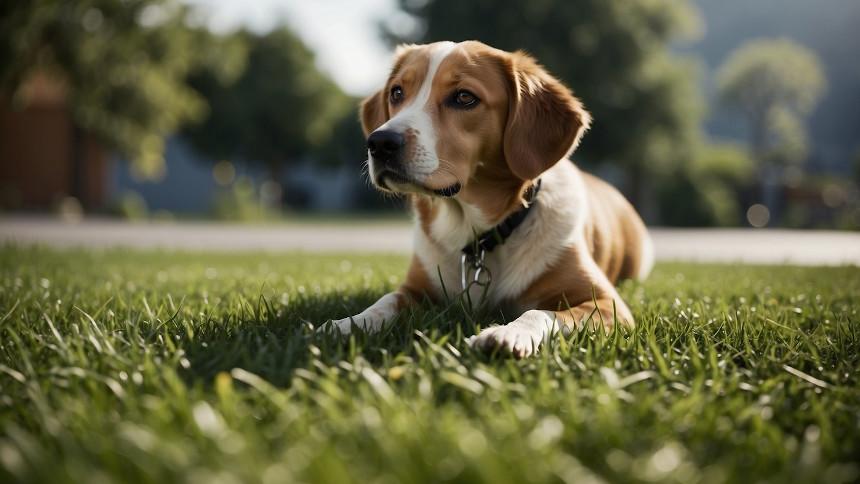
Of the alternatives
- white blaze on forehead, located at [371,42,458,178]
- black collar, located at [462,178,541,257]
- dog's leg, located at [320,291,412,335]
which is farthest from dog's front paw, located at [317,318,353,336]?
black collar, located at [462,178,541,257]

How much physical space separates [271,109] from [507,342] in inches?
1340

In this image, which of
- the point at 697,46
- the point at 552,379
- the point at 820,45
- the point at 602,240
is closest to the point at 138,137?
the point at 602,240

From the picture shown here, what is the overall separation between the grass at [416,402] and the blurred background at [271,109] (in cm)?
1624

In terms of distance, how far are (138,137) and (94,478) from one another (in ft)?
77.1

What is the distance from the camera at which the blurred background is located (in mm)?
20391

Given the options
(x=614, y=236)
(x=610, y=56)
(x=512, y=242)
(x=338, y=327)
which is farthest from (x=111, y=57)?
(x=338, y=327)

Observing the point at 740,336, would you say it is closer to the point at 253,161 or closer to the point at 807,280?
the point at 807,280

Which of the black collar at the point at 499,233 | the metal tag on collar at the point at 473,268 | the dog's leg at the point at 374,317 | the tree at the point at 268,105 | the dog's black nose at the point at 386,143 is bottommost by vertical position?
the dog's leg at the point at 374,317

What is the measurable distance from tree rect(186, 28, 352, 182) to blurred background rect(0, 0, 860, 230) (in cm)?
8

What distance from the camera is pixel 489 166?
10.6 feet

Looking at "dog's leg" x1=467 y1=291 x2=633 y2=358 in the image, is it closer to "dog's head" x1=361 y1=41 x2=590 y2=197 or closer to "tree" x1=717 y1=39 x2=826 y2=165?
"dog's head" x1=361 y1=41 x2=590 y2=197

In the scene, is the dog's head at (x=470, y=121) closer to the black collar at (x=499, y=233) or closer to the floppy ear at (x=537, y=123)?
the floppy ear at (x=537, y=123)

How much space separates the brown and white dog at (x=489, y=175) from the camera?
2.93m

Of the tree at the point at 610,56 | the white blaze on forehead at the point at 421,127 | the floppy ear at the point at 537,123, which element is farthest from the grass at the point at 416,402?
the tree at the point at 610,56
